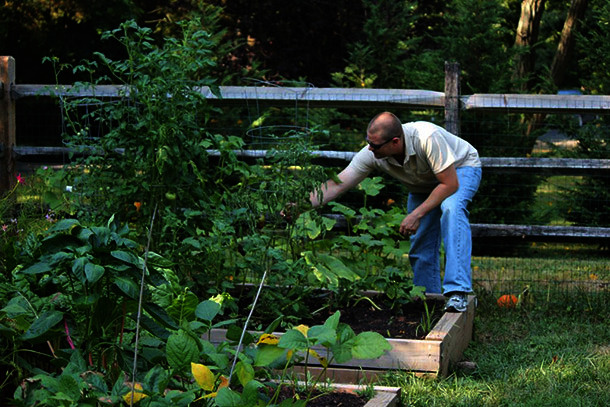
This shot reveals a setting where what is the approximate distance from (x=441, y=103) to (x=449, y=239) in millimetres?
1353

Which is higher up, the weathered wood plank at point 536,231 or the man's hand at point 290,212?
the man's hand at point 290,212

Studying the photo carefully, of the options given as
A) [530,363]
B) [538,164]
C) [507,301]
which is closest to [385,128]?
[530,363]

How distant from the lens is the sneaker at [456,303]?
183 inches

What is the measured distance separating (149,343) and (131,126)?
177 centimetres

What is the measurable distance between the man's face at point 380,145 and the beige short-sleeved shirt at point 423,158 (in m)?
0.14

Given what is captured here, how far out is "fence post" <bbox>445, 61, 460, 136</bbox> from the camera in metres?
5.84

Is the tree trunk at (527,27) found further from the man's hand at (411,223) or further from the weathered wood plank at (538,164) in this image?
the man's hand at (411,223)

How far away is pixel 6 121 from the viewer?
6.28m

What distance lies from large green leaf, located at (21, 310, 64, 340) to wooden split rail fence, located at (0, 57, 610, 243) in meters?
3.29

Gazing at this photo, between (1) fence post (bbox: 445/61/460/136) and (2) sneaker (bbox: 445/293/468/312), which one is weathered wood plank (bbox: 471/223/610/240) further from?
(2) sneaker (bbox: 445/293/468/312)

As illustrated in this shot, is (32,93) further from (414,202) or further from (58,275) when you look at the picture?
(58,275)

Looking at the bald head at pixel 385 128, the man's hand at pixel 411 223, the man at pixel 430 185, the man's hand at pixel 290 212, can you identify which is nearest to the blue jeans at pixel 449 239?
the man at pixel 430 185

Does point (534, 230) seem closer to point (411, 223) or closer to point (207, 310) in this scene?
point (411, 223)

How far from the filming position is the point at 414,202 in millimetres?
5336
